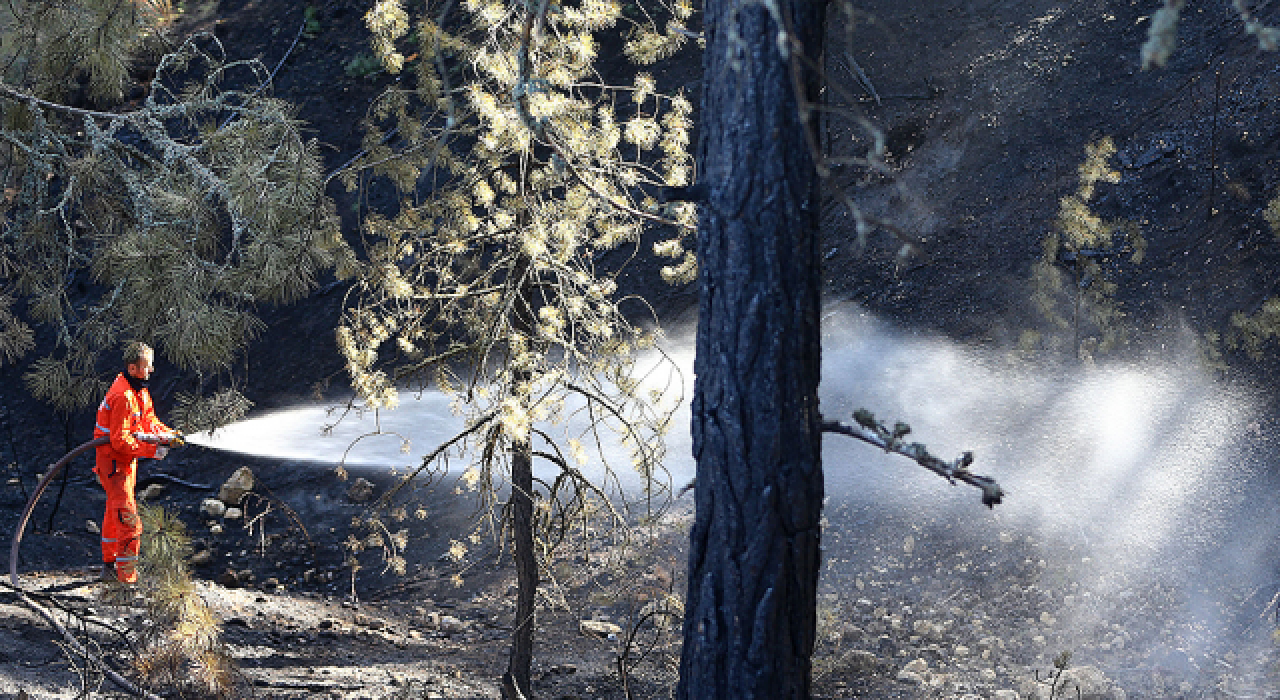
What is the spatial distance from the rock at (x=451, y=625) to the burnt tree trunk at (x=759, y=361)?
162 inches

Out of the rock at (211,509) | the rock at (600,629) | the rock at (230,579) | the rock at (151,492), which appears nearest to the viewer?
the rock at (600,629)

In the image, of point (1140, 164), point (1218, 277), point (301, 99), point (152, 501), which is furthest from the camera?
point (301, 99)

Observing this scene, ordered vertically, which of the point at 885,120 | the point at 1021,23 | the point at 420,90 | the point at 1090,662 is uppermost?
the point at 1021,23

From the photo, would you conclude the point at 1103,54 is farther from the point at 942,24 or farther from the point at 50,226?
the point at 50,226

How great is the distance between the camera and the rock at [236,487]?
8.88m

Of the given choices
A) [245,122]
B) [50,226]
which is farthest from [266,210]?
[50,226]

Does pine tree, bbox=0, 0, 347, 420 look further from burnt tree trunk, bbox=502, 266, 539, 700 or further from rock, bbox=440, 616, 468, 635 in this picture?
rock, bbox=440, 616, 468, 635

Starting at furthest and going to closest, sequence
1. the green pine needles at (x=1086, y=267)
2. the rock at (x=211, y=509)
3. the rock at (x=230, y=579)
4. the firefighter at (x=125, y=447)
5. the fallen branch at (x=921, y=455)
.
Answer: the rock at (x=211, y=509) → the green pine needles at (x=1086, y=267) → the rock at (x=230, y=579) → the firefighter at (x=125, y=447) → the fallen branch at (x=921, y=455)

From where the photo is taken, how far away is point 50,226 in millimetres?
6172

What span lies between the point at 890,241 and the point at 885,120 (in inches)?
79.1

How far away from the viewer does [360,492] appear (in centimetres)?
878

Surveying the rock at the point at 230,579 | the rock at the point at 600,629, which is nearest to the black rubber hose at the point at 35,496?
the rock at the point at 230,579

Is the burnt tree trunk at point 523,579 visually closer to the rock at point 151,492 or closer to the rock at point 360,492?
the rock at point 360,492

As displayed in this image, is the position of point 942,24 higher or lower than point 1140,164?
higher
